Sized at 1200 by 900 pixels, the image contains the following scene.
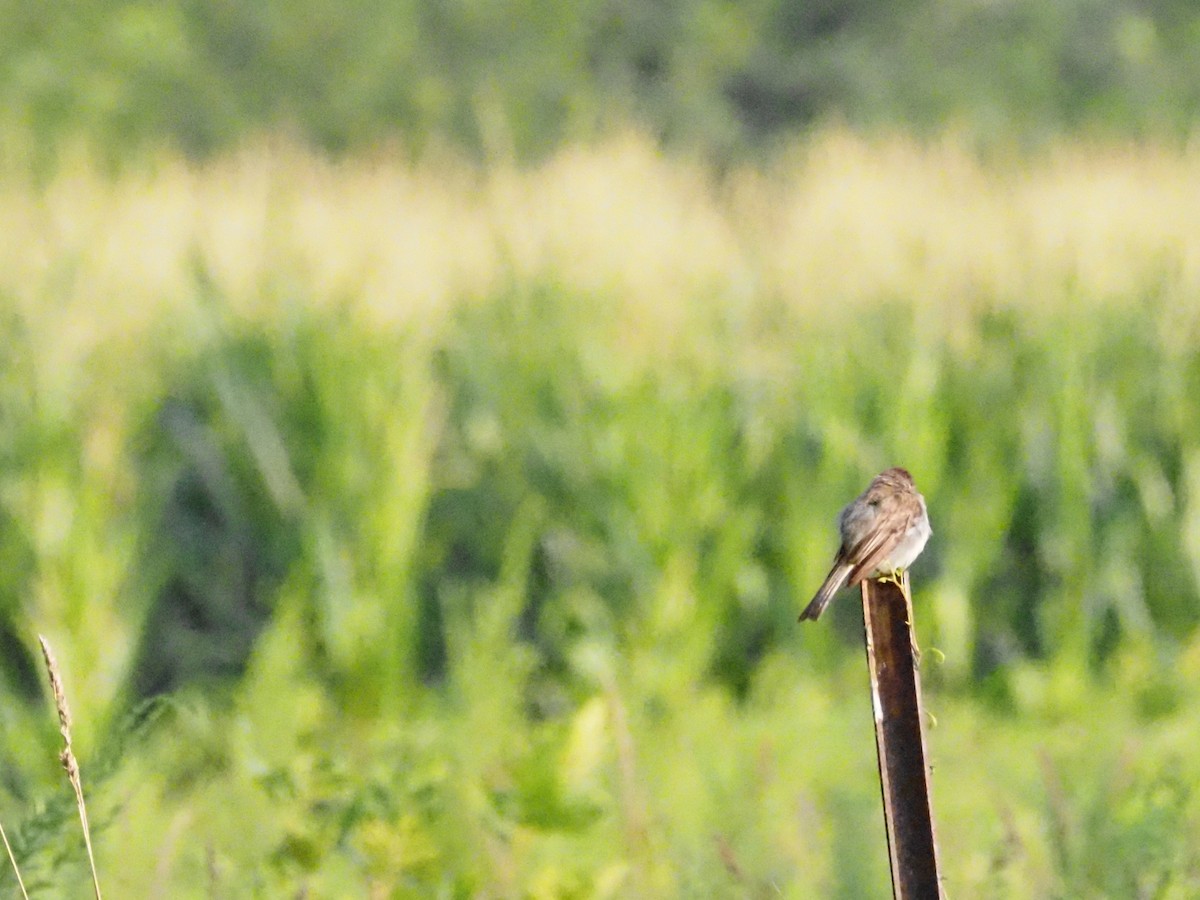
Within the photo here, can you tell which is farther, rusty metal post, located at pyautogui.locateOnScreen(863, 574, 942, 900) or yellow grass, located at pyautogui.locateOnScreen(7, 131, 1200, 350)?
yellow grass, located at pyautogui.locateOnScreen(7, 131, 1200, 350)

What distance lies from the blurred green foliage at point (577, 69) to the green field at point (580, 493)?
8.55m

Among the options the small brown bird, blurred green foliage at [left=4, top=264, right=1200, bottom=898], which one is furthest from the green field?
the small brown bird

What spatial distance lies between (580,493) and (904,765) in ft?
13.7

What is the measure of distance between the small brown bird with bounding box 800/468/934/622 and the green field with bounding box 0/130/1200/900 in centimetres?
220

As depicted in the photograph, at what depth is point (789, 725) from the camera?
5.44 metres

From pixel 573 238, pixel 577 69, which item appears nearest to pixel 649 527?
pixel 573 238

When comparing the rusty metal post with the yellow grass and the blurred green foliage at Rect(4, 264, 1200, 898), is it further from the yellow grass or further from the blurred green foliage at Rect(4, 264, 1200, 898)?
the yellow grass

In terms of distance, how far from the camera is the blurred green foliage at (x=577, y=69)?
1695cm

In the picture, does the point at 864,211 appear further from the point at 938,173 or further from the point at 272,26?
the point at 272,26

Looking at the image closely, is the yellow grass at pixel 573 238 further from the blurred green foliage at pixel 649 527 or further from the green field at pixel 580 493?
the blurred green foliage at pixel 649 527

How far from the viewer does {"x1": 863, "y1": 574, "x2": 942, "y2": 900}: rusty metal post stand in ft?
5.47

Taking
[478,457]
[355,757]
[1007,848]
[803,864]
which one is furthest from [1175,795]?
[478,457]

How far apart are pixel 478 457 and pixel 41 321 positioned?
1426 mm

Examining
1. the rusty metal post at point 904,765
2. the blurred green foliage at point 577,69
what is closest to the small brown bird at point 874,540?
the rusty metal post at point 904,765
